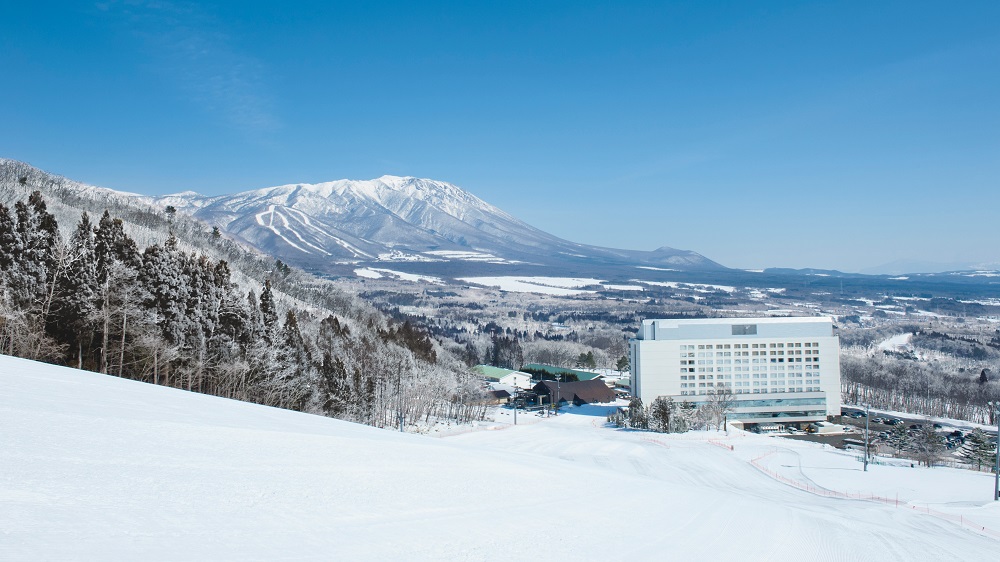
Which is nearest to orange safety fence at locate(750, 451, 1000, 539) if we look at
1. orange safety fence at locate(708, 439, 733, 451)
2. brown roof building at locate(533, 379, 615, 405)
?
orange safety fence at locate(708, 439, 733, 451)

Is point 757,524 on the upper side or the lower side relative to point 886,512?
upper

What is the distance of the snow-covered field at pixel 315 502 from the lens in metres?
5.25

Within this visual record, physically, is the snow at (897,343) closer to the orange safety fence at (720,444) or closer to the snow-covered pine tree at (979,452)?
the snow-covered pine tree at (979,452)

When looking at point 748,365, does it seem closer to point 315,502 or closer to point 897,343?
point 315,502

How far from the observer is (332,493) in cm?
727

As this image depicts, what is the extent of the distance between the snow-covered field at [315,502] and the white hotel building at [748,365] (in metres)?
29.6

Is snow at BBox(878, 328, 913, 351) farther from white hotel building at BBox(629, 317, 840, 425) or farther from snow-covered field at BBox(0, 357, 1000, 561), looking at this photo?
snow-covered field at BBox(0, 357, 1000, 561)

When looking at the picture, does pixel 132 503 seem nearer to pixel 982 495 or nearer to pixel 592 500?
pixel 592 500

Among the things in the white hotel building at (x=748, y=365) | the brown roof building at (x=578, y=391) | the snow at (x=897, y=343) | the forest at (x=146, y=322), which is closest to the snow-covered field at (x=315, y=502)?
the forest at (x=146, y=322)

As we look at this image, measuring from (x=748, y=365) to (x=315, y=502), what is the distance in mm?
44672

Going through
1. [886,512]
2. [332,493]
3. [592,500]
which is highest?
[332,493]

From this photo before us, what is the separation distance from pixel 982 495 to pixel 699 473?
9.46 metres

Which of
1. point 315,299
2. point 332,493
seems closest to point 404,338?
point 315,299

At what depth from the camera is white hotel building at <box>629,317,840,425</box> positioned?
45.1 meters
